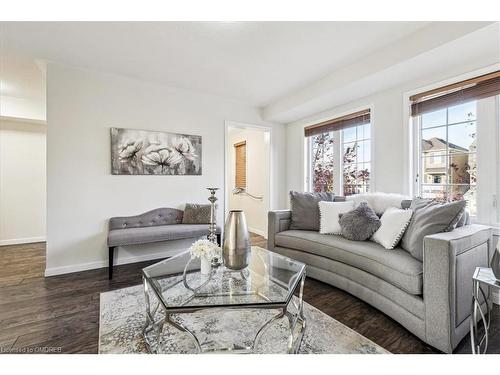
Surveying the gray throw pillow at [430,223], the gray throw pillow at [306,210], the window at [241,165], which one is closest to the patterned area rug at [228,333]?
the gray throw pillow at [430,223]

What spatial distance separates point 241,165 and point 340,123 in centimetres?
262

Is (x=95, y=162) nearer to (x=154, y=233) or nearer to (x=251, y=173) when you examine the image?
(x=154, y=233)

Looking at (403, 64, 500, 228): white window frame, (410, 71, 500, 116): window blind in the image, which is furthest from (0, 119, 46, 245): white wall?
(403, 64, 500, 228): white window frame

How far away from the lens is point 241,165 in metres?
5.67

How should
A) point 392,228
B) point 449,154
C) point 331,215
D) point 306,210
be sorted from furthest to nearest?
point 306,210, point 331,215, point 449,154, point 392,228

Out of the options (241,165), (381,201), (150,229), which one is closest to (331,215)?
(381,201)

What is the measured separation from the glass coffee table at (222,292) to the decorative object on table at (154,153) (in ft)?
5.86

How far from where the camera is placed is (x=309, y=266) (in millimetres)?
2568

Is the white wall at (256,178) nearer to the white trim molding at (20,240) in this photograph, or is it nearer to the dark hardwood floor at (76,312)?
the dark hardwood floor at (76,312)

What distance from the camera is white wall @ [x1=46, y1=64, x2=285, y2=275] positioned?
279 centimetres

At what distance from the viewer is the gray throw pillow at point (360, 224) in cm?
228

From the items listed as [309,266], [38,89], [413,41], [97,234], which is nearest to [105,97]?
[38,89]
